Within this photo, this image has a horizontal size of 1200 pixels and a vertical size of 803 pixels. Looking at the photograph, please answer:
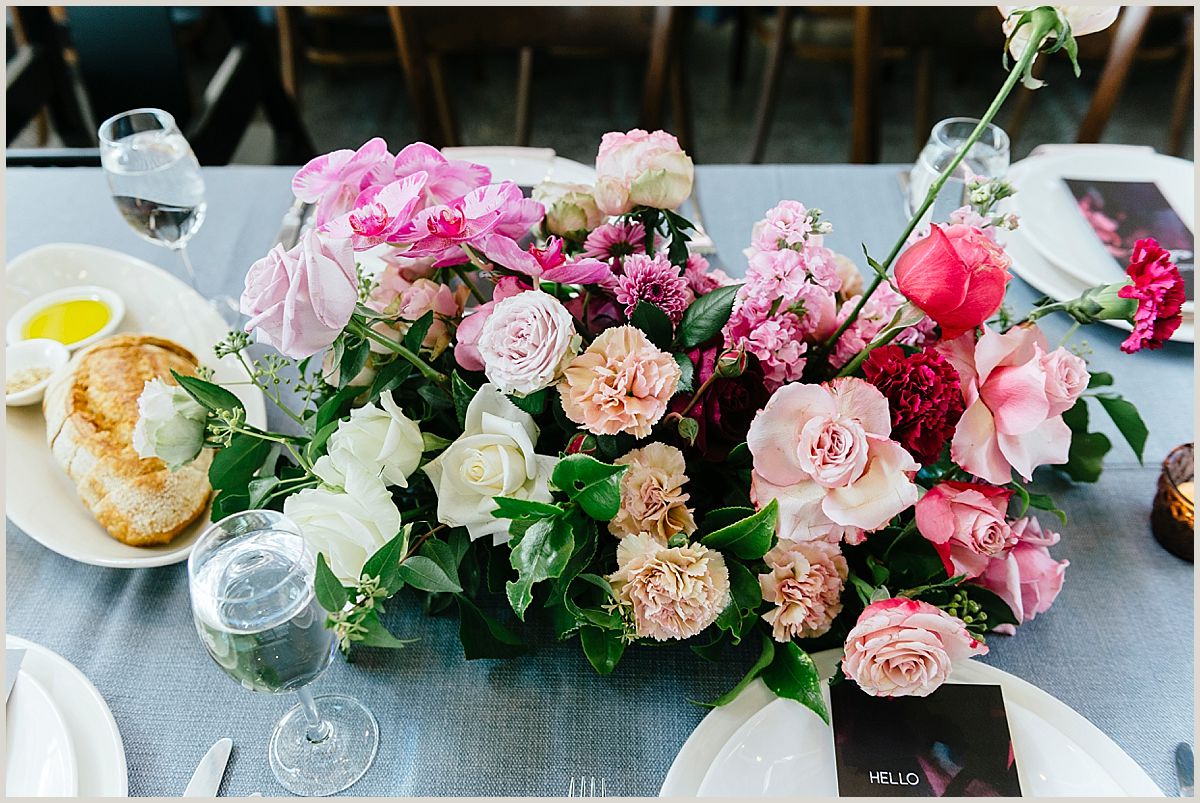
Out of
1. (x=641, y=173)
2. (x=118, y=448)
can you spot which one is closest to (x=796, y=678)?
(x=641, y=173)

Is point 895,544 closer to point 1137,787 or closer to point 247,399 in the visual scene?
point 1137,787

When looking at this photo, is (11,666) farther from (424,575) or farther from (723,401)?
(723,401)

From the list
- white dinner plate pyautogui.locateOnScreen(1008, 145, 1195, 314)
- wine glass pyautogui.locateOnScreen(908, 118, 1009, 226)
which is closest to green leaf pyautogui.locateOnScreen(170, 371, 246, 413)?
wine glass pyautogui.locateOnScreen(908, 118, 1009, 226)

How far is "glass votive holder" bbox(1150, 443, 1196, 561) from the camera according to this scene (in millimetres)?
736

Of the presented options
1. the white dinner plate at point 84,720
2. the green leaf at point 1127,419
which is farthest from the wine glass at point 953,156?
the white dinner plate at point 84,720

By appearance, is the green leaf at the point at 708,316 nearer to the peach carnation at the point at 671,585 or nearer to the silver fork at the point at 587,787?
the peach carnation at the point at 671,585

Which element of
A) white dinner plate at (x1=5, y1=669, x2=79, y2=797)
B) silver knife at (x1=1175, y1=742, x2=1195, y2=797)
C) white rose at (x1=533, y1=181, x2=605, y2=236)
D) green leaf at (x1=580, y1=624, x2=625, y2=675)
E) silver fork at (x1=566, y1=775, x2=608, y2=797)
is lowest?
silver fork at (x1=566, y1=775, x2=608, y2=797)

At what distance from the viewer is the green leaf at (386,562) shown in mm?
544

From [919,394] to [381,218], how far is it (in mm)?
339

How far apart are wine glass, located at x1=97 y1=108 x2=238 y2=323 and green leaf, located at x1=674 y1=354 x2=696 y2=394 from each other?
0.58 metres

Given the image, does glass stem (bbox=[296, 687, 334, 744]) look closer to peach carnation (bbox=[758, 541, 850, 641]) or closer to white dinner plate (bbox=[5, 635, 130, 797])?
white dinner plate (bbox=[5, 635, 130, 797])

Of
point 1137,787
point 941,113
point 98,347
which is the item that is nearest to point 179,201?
point 98,347

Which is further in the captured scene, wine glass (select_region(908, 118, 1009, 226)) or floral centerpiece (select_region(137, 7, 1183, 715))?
wine glass (select_region(908, 118, 1009, 226))

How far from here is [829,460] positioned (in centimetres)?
52
